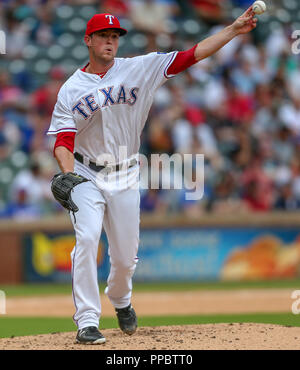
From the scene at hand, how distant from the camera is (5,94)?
1295 cm

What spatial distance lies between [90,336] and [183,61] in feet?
6.81

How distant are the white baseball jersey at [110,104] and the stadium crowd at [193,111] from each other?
18.6ft

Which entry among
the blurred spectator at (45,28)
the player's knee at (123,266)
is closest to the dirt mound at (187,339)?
the player's knee at (123,266)

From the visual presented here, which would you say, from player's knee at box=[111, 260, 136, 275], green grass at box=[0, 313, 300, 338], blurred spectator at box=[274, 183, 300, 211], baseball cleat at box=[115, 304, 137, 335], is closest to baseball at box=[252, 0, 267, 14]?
player's knee at box=[111, 260, 136, 275]

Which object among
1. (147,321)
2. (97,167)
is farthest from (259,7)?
(147,321)

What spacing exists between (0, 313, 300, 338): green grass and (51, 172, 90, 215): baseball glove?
6.53ft

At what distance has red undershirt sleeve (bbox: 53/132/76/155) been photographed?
517cm

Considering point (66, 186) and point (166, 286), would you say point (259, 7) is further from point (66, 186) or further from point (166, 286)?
point (166, 286)

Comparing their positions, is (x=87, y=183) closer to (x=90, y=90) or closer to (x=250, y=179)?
(x=90, y=90)

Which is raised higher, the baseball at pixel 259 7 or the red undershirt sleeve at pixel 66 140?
the baseball at pixel 259 7

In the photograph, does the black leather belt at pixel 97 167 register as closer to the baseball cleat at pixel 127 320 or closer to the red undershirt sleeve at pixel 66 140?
the red undershirt sleeve at pixel 66 140

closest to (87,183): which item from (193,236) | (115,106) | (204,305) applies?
(115,106)

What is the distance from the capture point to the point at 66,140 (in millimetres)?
5184

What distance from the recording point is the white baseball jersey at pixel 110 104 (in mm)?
5258
